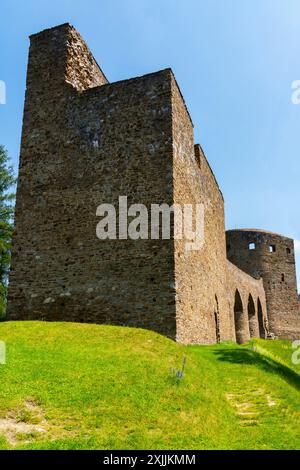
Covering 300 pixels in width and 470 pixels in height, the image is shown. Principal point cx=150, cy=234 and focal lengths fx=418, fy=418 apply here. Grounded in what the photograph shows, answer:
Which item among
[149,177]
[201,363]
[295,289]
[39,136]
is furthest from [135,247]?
[295,289]

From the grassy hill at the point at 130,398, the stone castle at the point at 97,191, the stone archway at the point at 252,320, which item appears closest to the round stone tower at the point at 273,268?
the stone archway at the point at 252,320

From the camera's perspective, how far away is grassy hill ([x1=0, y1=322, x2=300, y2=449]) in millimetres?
5688

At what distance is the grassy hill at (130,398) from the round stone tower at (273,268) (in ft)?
95.6

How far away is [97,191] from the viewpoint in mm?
13930

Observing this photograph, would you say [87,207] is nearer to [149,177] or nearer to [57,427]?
[149,177]

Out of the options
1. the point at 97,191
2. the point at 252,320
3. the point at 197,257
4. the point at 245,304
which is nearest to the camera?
the point at 97,191

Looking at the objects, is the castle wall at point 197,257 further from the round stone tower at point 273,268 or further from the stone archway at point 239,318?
the round stone tower at point 273,268

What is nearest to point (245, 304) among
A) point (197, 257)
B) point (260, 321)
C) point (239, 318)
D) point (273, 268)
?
point (239, 318)

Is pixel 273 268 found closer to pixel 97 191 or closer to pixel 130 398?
pixel 97 191

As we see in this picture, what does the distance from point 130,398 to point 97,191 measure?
8326 mm

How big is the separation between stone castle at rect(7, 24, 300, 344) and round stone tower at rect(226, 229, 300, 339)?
22.9 m

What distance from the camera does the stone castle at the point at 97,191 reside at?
12.6 meters

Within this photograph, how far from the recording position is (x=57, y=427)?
578cm

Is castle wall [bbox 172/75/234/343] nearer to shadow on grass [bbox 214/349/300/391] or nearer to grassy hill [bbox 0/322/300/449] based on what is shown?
shadow on grass [bbox 214/349/300/391]
